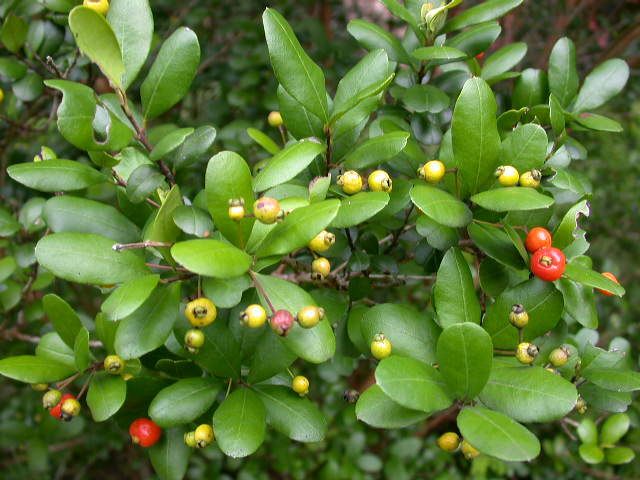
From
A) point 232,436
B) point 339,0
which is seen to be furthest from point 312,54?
point 232,436

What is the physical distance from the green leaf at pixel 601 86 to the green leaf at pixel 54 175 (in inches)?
52.8

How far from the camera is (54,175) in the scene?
1349mm

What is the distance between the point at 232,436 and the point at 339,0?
3.49 m

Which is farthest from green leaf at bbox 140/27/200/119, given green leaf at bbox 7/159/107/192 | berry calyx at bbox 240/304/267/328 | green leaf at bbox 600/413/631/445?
green leaf at bbox 600/413/631/445

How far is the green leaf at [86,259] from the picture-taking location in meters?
1.19

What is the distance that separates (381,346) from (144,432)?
648 millimetres

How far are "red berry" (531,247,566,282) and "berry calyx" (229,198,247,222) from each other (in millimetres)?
633

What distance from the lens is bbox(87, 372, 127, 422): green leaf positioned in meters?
1.36

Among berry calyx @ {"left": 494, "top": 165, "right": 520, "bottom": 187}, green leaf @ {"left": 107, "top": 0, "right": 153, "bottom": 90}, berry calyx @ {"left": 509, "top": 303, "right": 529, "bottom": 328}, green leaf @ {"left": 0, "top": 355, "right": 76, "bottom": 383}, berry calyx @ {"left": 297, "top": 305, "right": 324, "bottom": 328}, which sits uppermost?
green leaf @ {"left": 107, "top": 0, "right": 153, "bottom": 90}

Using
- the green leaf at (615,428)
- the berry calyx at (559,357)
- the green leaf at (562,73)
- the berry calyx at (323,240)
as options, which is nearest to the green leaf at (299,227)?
the berry calyx at (323,240)

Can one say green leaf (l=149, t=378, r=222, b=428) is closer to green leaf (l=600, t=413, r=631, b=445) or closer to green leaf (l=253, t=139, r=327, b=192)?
green leaf (l=253, t=139, r=327, b=192)

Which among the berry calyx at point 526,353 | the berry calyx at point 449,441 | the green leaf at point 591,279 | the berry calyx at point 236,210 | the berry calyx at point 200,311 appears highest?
the berry calyx at point 236,210

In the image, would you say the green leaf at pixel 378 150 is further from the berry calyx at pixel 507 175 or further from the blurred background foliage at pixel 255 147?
the blurred background foliage at pixel 255 147

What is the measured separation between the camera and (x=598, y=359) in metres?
1.55
